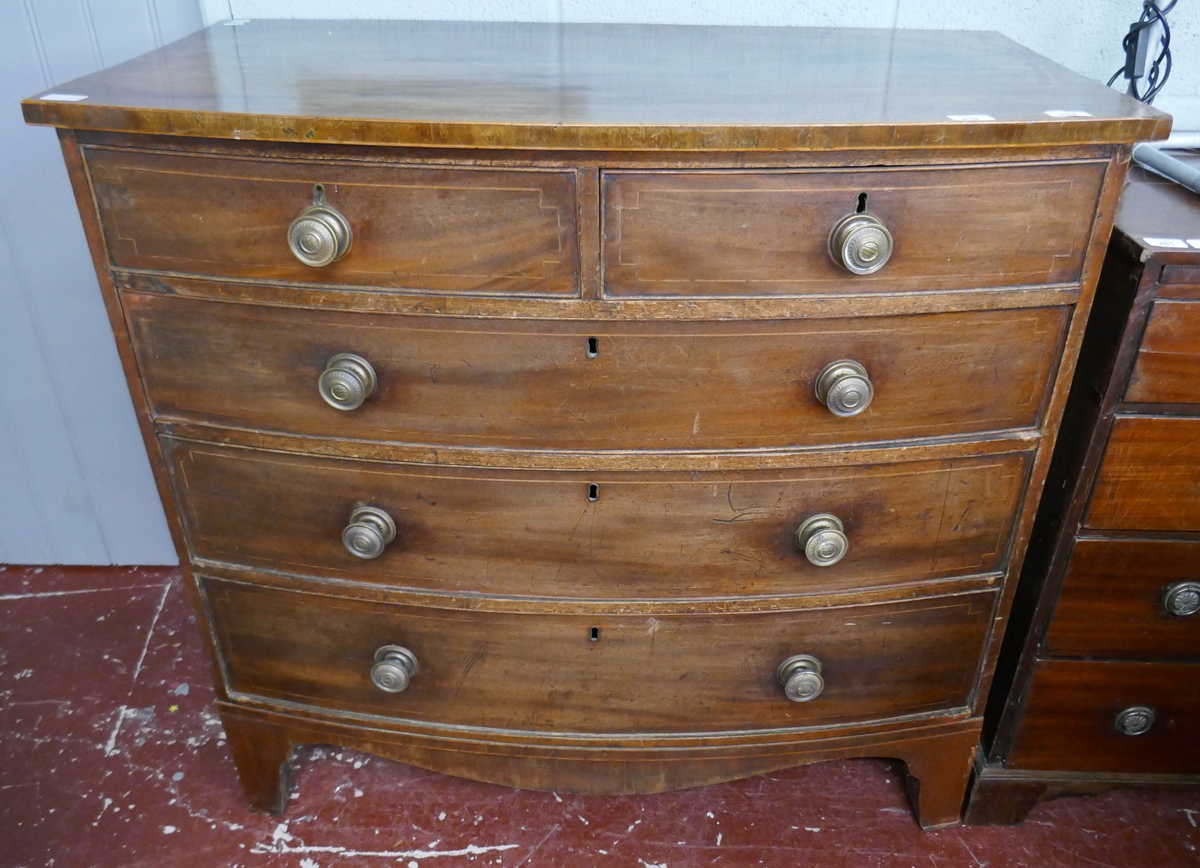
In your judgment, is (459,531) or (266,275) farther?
(459,531)

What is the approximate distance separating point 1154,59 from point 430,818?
1.79m

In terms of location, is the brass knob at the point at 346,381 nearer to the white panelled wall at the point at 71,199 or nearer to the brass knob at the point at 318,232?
the brass knob at the point at 318,232

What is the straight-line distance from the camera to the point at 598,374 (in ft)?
3.85

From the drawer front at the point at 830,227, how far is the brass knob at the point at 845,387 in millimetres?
99

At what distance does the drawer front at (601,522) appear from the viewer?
1270 millimetres

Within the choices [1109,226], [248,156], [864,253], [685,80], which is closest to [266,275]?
[248,156]

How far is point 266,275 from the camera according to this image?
1142 millimetres

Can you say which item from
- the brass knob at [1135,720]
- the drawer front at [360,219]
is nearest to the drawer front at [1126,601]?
the brass knob at [1135,720]

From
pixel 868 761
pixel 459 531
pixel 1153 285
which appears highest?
pixel 1153 285

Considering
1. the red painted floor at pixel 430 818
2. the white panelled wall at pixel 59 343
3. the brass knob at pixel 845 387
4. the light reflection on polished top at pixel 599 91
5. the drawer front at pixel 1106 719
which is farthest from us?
the white panelled wall at pixel 59 343

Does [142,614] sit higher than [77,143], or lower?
lower

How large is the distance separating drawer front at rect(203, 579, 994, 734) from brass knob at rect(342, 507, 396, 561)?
0.14m

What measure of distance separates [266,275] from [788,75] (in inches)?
27.9

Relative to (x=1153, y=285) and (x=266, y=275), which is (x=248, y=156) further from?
(x=1153, y=285)
